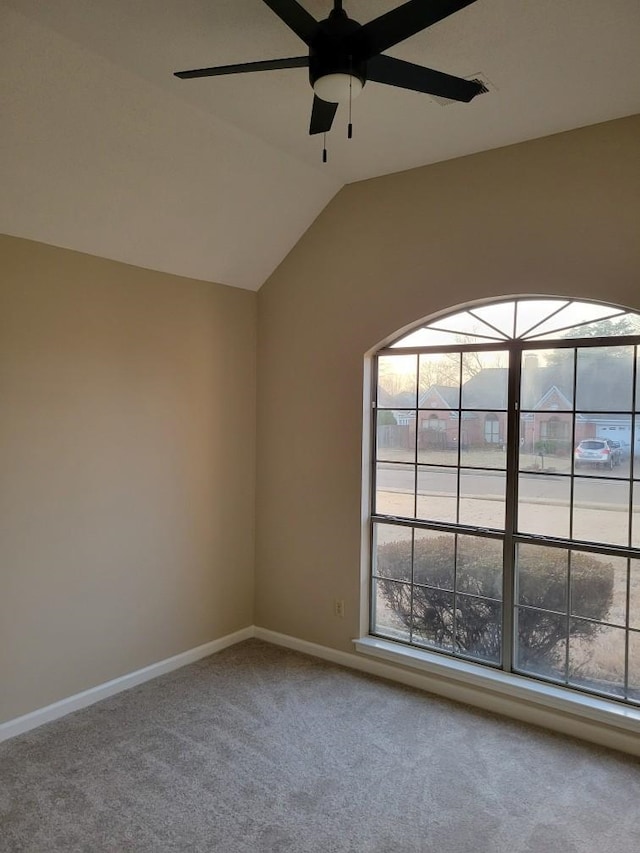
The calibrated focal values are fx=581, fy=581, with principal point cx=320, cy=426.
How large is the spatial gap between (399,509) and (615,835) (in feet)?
6.30

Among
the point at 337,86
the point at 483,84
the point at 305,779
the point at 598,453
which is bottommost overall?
the point at 305,779

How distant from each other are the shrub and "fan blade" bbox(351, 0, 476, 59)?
2592 millimetres

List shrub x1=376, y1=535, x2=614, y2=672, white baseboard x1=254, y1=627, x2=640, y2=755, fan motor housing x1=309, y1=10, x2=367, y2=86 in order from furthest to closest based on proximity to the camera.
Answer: shrub x1=376, y1=535, x2=614, y2=672, white baseboard x1=254, y1=627, x2=640, y2=755, fan motor housing x1=309, y1=10, x2=367, y2=86

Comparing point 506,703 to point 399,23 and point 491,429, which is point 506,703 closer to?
point 491,429

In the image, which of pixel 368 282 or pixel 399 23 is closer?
pixel 399 23

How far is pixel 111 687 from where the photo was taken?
3.41 meters

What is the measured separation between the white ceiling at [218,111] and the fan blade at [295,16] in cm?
48

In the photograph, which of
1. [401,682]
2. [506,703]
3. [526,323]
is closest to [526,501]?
[526,323]

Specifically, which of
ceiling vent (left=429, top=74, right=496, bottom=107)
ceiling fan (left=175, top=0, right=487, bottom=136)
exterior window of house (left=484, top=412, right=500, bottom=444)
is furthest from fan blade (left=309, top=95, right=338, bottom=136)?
exterior window of house (left=484, top=412, right=500, bottom=444)

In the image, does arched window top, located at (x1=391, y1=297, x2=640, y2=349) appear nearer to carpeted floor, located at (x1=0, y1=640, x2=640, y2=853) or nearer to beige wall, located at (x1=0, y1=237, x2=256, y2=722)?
beige wall, located at (x1=0, y1=237, x2=256, y2=722)

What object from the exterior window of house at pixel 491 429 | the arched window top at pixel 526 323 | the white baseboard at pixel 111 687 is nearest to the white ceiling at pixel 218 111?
the arched window top at pixel 526 323

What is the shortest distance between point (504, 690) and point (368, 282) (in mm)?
2529

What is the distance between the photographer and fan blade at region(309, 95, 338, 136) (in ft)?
6.74

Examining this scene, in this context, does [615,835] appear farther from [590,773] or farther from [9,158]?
[9,158]
